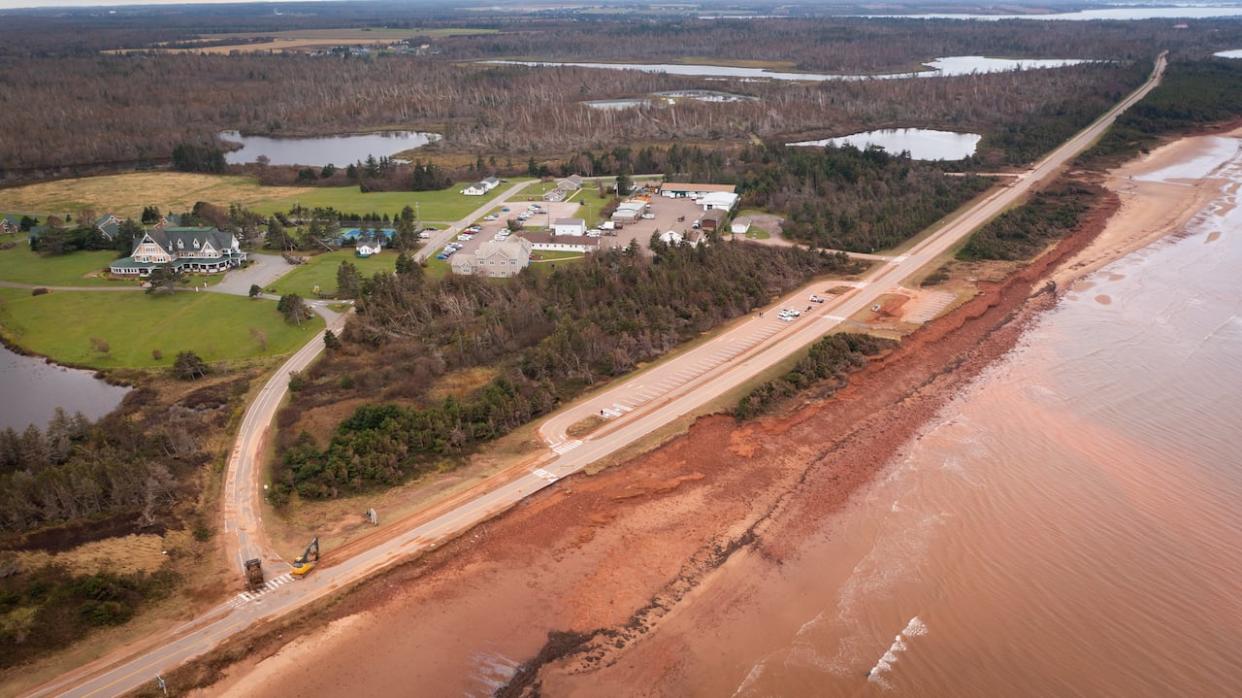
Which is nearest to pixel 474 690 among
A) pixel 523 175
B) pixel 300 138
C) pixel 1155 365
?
pixel 1155 365

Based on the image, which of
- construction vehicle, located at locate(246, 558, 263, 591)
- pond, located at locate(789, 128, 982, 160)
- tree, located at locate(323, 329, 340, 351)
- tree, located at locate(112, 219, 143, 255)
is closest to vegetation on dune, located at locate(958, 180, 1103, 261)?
pond, located at locate(789, 128, 982, 160)

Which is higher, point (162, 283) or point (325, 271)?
point (162, 283)

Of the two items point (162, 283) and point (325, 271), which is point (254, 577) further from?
point (325, 271)

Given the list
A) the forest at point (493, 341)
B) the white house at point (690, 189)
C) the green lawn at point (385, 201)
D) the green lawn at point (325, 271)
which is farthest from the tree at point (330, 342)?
the white house at point (690, 189)

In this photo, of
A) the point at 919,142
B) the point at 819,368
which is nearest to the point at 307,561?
the point at 819,368

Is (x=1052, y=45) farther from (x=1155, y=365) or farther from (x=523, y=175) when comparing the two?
(x=1155, y=365)

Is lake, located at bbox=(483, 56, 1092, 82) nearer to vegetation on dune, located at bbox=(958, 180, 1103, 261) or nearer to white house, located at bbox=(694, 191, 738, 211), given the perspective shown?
vegetation on dune, located at bbox=(958, 180, 1103, 261)
